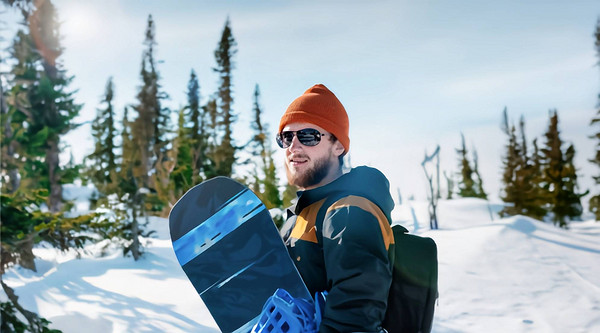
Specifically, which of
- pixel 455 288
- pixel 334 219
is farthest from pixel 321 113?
pixel 455 288

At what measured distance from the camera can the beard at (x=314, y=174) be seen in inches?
83.3

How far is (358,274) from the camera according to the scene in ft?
5.05

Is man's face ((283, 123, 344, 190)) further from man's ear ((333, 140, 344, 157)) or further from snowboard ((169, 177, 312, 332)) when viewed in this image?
snowboard ((169, 177, 312, 332))

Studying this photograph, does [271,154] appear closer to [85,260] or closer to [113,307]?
[85,260]

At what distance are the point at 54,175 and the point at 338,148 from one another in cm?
2065

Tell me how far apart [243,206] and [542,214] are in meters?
28.1

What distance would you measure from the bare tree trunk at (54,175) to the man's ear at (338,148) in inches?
794

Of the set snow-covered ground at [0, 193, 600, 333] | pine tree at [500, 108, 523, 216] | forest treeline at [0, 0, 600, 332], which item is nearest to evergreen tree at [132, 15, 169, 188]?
forest treeline at [0, 0, 600, 332]

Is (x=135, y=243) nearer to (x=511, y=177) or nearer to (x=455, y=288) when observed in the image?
(x=455, y=288)

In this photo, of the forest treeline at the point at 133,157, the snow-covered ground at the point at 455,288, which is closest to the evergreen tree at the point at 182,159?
the forest treeline at the point at 133,157

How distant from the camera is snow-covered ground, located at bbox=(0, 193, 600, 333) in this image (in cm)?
831

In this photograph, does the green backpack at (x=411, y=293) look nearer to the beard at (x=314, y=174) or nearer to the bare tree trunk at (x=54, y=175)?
the beard at (x=314, y=174)

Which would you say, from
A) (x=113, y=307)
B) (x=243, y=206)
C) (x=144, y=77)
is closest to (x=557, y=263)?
(x=113, y=307)

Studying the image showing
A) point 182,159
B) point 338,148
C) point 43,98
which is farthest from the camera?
point 182,159
